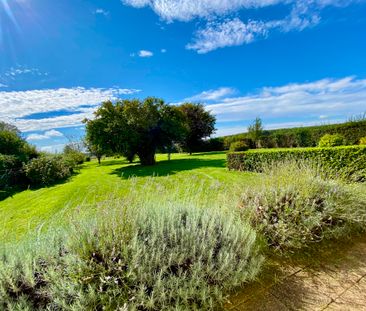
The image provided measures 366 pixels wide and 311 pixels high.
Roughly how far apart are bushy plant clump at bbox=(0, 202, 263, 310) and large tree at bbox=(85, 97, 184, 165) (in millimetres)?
11731

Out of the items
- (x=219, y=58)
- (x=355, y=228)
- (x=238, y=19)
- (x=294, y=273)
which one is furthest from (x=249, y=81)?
(x=294, y=273)

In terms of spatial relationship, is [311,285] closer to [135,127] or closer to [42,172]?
[135,127]

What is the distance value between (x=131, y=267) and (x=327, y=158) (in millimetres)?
7783

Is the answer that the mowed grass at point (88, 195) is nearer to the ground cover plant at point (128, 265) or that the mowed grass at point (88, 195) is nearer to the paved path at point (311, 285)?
the ground cover plant at point (128, 265)

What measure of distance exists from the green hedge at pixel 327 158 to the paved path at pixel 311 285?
2.21 meters

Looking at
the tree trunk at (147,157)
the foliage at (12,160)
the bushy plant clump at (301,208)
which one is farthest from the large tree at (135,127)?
the bushy plant clump at (301,208)

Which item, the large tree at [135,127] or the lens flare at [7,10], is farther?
the large tree at [135,127]

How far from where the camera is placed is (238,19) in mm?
7273

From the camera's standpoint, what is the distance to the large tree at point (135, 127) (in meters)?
13.4

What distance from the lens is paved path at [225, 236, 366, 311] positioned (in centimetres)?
171

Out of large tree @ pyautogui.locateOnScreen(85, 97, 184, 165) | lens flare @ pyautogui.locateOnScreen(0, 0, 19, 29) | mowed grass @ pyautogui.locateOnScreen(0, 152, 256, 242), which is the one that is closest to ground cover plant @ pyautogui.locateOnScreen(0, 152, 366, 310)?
mowed grass @ pyautogui.locateOnScreen(0, 152, 256, 242)

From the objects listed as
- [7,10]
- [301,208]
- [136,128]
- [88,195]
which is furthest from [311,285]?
[136,128]

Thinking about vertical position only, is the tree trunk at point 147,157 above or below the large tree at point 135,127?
below

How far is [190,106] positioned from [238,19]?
19141mm
